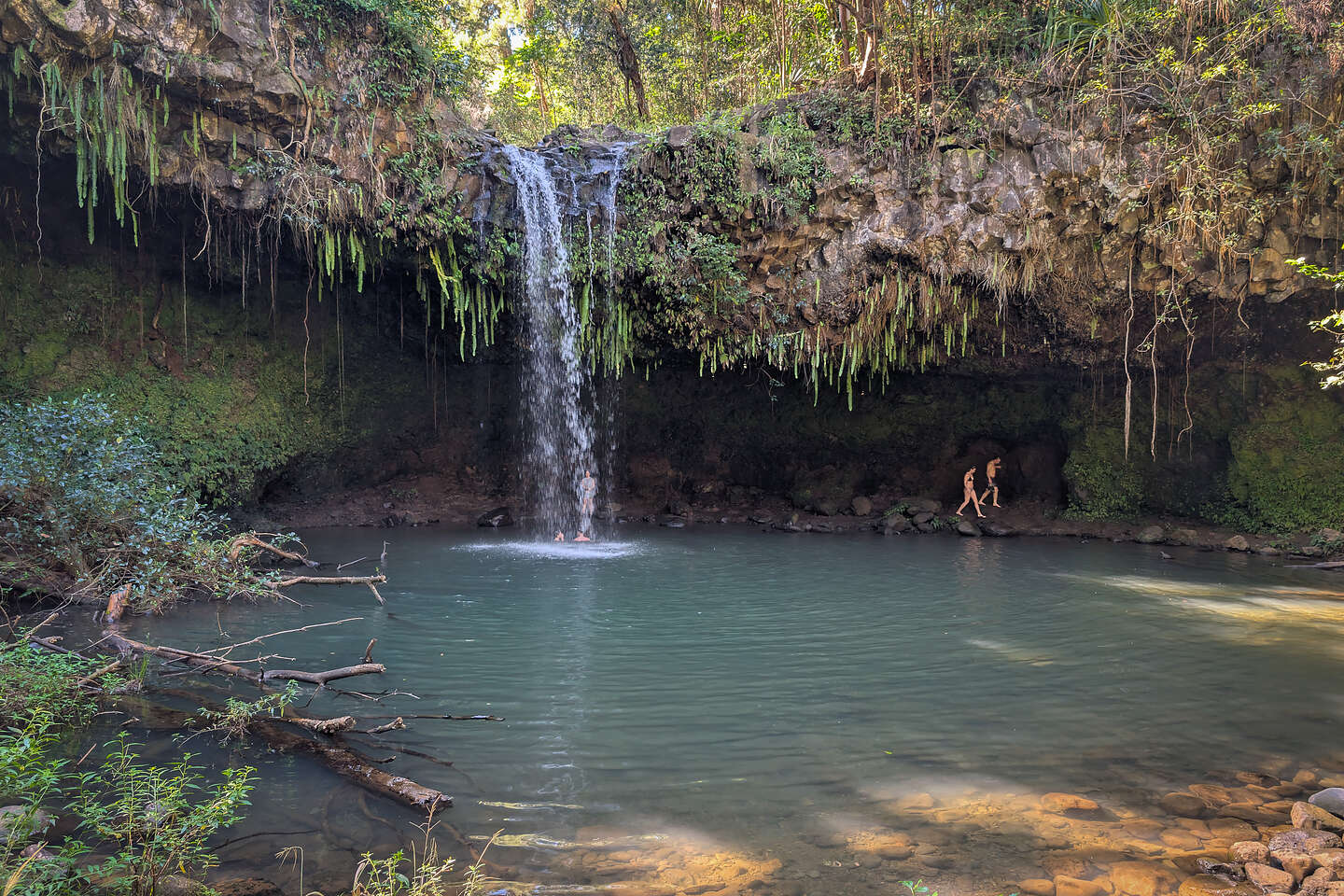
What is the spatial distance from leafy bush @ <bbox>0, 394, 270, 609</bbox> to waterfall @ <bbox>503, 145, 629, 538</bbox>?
6006mm

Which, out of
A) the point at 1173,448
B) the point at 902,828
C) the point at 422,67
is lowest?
the point at 902,828

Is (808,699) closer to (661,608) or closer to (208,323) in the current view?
(661,608)

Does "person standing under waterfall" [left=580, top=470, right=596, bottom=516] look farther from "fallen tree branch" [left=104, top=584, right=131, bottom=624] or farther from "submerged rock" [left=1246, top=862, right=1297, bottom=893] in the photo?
"submerged rock" [left=1246, top=862, right=1297, bottom=893]

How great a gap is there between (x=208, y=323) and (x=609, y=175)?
6804 millimetres

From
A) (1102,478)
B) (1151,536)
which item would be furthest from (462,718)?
(1102,478)

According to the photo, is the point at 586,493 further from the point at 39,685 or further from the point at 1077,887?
the point at 1077,887

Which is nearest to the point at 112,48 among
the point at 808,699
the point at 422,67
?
the point at 422,67

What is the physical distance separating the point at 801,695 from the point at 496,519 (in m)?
10.5

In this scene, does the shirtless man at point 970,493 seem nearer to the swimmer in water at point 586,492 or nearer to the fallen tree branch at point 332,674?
the swimmer in water at point 586,492

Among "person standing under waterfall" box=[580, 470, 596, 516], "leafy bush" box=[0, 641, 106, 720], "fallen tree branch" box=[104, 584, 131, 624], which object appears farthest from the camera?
"person standing under waterfall" box=[580, 470, 596, 516]

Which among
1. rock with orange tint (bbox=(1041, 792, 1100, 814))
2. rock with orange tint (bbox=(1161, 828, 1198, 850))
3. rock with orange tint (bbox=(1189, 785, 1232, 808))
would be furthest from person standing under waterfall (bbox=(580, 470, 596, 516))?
rock with orange tint (bbox=(1161, 828, 1198, 850))

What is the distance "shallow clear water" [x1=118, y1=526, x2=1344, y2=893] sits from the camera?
3.51 metres

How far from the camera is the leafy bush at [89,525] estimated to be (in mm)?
6859

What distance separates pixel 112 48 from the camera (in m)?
8.41
